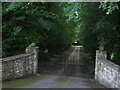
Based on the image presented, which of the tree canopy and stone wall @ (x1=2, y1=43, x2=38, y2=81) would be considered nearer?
stone wall @ (x1=2, y1=43, x2=38, y2=81)

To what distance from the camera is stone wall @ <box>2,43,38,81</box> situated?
594 centimetres

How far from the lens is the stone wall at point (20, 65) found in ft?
19.5

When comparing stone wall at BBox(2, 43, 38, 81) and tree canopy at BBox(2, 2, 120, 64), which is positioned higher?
tree canopy at BBox(2, 2, 120, 64)

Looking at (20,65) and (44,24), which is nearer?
(20,65)

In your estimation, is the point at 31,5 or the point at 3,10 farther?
the point at 31,5

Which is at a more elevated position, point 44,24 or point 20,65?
point 44,24

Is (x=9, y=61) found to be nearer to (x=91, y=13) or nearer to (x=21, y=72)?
(x=21, y=72)

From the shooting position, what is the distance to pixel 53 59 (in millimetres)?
12648

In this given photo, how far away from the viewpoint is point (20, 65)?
278 inches

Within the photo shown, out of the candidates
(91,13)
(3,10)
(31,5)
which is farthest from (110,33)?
(3,10)

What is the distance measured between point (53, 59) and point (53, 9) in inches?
202

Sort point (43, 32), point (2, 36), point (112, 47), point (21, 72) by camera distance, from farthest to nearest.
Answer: point (43, 32) < point (2, 36) < point (112, 47) < point (21, 72)

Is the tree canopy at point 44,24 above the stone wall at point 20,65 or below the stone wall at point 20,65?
above

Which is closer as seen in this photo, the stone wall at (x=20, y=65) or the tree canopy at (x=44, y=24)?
the stone wall at (x=20, y=65)
